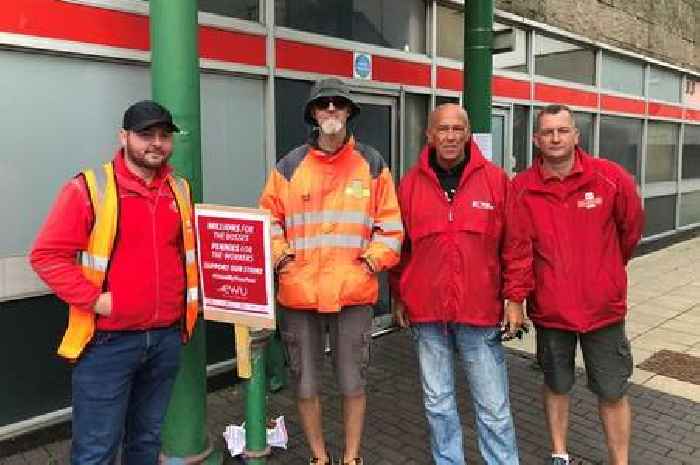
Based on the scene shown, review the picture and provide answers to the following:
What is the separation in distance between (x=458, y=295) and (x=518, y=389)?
2014 mm

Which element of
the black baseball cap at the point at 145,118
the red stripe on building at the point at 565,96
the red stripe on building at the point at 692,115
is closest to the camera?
the black baseball cap at the point at 145,118

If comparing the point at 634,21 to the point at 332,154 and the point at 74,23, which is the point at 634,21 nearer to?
the point at 332,154

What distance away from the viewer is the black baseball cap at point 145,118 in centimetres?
257

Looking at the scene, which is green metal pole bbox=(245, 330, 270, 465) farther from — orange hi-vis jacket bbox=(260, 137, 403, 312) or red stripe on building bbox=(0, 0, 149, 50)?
red stripe on building bbox=(0, 0, 149, 50)

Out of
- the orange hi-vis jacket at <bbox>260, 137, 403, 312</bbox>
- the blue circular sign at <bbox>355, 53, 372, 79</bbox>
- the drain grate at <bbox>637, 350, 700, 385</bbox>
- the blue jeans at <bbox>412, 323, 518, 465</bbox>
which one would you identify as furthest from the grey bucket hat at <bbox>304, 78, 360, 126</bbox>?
the drain grate at <bbox>637, 350, 700, 385</bbox>

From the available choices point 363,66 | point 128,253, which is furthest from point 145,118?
point 363,66

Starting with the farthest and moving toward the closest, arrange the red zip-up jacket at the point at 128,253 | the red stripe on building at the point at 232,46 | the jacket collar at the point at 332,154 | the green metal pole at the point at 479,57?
1. the green metal pole at the point at 479,57
2. the red stripe on building at the point at 232,46
3. the jacket collar at the point at 332,154
4. the red zip-up jacket at the point at 128,253

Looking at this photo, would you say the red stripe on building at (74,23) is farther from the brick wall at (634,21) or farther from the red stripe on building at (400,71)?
the brick wall at (634,21)

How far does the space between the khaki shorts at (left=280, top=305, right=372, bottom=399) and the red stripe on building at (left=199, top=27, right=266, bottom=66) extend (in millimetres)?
2153

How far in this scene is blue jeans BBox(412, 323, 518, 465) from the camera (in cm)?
307

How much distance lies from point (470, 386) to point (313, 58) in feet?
10.1

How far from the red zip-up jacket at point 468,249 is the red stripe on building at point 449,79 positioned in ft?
12.0

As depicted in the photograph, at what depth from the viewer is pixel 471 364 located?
3.11 m

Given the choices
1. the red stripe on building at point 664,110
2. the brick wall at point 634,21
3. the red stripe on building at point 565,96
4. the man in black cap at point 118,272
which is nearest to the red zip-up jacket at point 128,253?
the man in black cap at point 118,272
